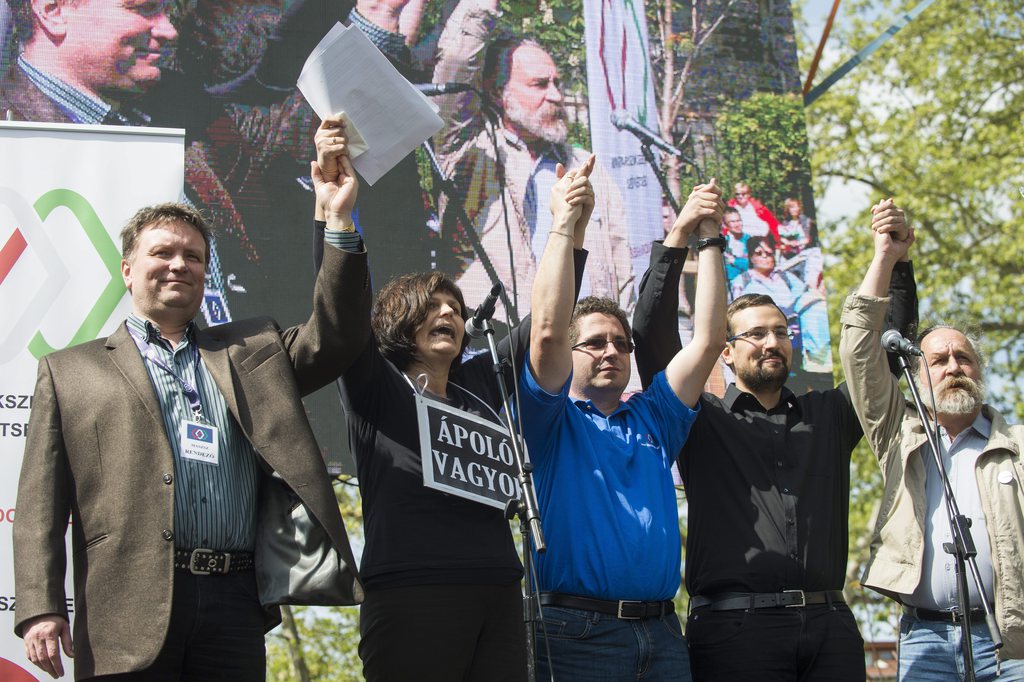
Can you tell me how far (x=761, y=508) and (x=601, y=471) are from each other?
1.87 ft

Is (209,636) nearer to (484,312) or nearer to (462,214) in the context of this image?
(484,312)

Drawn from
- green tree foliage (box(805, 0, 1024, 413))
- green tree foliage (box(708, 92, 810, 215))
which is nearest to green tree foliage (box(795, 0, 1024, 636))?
green tree foliage (box(805, 0, 1024, 413))

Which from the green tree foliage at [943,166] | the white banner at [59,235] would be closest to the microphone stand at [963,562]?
the white banner at [59,235]

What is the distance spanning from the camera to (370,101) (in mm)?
3123

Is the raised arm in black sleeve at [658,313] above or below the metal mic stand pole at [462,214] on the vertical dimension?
below

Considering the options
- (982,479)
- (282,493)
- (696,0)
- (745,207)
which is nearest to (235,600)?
(282,493)

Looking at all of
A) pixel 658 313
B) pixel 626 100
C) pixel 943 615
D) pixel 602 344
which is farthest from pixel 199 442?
pixel 626 100

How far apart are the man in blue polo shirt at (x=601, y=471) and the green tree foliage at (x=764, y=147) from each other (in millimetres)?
1585

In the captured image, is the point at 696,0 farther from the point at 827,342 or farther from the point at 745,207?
the point at 827,342

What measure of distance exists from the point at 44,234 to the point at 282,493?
5.30 ft

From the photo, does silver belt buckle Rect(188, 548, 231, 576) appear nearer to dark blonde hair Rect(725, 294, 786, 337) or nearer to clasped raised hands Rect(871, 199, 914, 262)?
dark blonde hair Rect(725, 294, 786, 337)

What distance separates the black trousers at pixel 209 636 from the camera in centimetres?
256

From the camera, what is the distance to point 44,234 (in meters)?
3.85

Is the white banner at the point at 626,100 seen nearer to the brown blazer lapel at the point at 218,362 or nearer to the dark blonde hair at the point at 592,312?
the dark blonde hair at the point at 592,312
